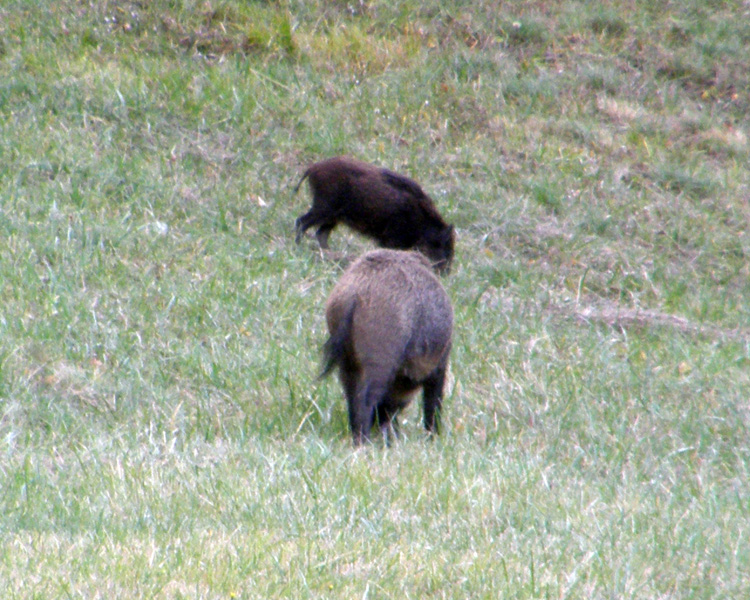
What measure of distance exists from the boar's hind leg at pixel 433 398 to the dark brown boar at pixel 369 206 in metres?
3.56

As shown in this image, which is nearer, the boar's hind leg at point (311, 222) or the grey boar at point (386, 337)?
the grey boar at point (386, 337)

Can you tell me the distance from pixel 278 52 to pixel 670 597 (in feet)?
31.8

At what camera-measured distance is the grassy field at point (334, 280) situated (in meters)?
3.91

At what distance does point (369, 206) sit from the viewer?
9.27 metres

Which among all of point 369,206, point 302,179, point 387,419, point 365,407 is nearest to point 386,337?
point 365,407

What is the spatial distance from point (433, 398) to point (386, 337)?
664 mm

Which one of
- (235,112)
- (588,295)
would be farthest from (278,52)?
(588,295)

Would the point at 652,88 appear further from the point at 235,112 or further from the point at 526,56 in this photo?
the point at 235,112

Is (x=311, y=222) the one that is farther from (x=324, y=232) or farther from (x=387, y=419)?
(x=387, y=419)

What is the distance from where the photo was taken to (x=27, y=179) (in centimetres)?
891

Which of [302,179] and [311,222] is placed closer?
[311,222]

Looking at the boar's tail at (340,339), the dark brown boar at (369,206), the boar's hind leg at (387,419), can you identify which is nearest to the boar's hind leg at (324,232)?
the dark brown boar at (369,206)

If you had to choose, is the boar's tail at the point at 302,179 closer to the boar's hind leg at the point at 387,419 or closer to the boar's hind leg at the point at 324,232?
the boar's hind leg at the point at 324,232

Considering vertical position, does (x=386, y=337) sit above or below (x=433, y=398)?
above
